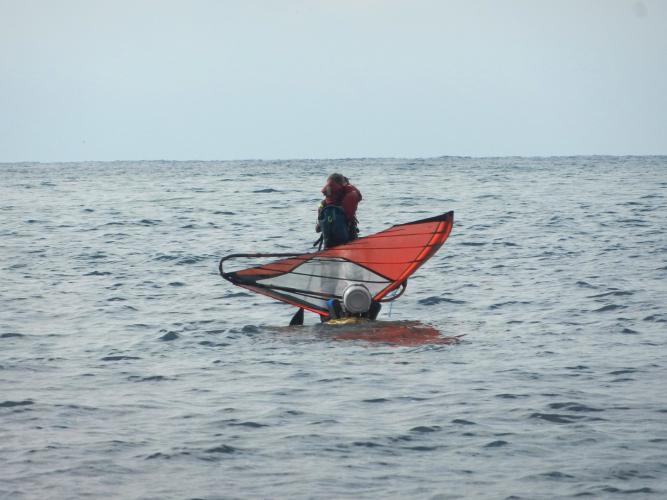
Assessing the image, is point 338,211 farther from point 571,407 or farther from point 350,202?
point 571,407

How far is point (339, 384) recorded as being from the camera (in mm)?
11047

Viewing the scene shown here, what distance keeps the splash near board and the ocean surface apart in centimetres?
62

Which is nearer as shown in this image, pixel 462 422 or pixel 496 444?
pixel 496 444

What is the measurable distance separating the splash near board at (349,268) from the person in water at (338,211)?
284mm

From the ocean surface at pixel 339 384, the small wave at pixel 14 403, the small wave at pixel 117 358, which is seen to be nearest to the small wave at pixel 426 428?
the ocean surface at pixel 339 384

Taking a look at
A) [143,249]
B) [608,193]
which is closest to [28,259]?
[143,249]

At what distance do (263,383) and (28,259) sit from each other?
15717 millimetres

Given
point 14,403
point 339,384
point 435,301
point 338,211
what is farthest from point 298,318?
point 14,403

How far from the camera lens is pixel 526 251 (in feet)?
84.8

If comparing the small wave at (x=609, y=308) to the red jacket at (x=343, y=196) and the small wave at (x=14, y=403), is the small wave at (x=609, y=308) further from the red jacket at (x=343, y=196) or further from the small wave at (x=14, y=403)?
the small wave at (x=14, y=403)

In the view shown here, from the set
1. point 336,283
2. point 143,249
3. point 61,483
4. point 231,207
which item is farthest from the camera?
point 231,207

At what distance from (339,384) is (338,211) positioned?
4.59 metres

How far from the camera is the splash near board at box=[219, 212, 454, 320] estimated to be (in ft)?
49.6

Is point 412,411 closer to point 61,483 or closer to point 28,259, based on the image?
point 61,483
